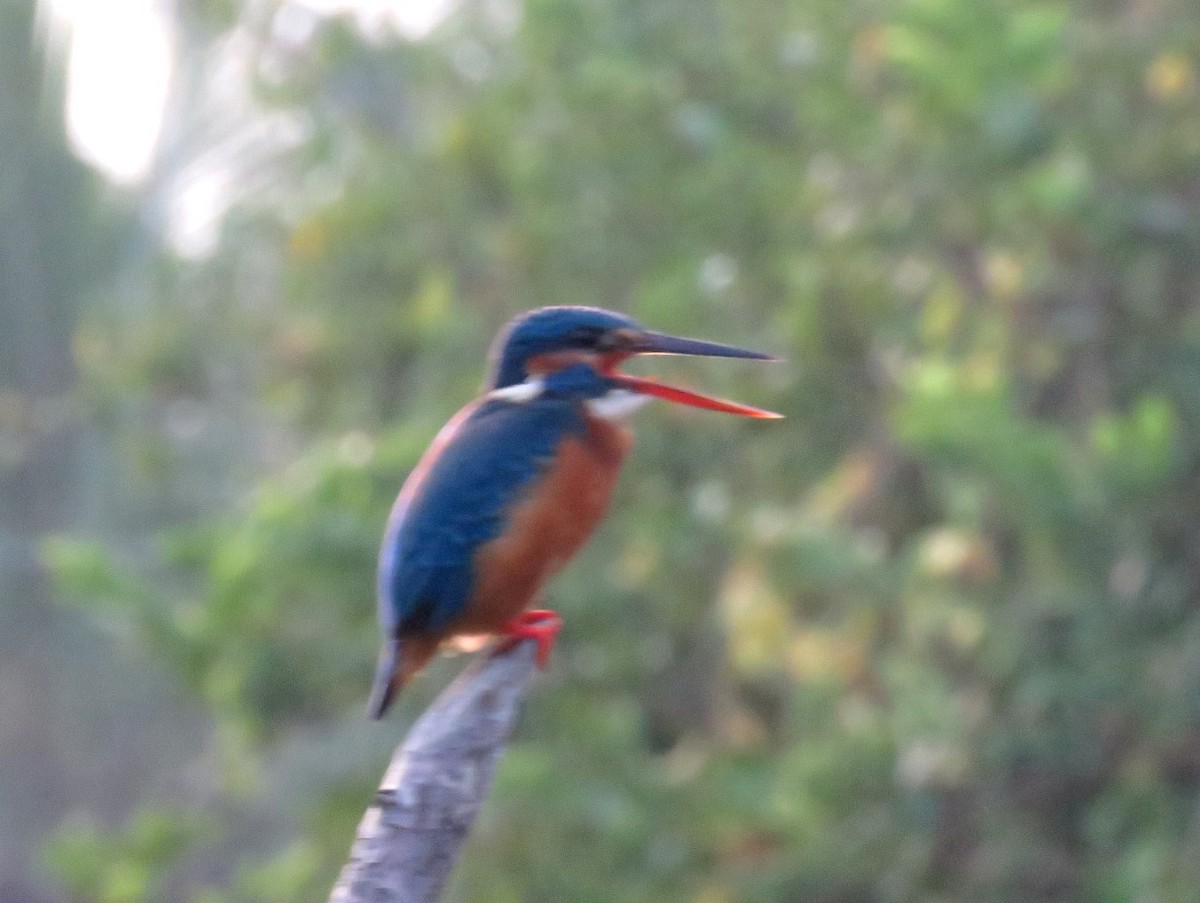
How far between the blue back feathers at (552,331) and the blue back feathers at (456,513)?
0.13m

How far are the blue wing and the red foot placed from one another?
104 mm

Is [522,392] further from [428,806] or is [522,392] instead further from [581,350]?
[428,806]

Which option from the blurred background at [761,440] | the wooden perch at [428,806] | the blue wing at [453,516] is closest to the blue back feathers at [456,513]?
the blue wing at [453,516]

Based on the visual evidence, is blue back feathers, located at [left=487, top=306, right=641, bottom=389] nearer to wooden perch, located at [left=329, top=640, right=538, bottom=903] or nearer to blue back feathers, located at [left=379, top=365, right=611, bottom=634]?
blue back feathers, located at [left=379, top=365, right=611, bottom=634]

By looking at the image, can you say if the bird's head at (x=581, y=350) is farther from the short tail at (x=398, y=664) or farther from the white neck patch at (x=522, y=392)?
the short tail at (x=398, y=664)

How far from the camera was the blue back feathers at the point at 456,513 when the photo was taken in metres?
3.02

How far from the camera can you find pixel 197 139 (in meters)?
10.6

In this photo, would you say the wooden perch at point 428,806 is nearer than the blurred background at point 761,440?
Yes

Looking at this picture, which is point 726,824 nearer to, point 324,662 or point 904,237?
point 324,662

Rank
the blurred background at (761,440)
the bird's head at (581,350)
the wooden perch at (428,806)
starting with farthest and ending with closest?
the blurred background at (761,440)
the bird's head at (581,350)
the wooden perch at (428,806)

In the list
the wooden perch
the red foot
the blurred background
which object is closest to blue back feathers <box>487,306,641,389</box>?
the red foot

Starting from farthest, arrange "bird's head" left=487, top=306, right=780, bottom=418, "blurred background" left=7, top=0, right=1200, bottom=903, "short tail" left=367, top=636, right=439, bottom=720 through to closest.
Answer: "blurred background" left=7, top=0, right=1200, bottom=903
"bird's head" left=487, top=306, right=780, bottom=418
"short tail" left=367, top=636, right=439, bottom=720

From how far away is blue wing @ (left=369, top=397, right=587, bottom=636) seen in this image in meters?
3.02

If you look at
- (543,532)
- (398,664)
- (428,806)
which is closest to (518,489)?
(543,532)
